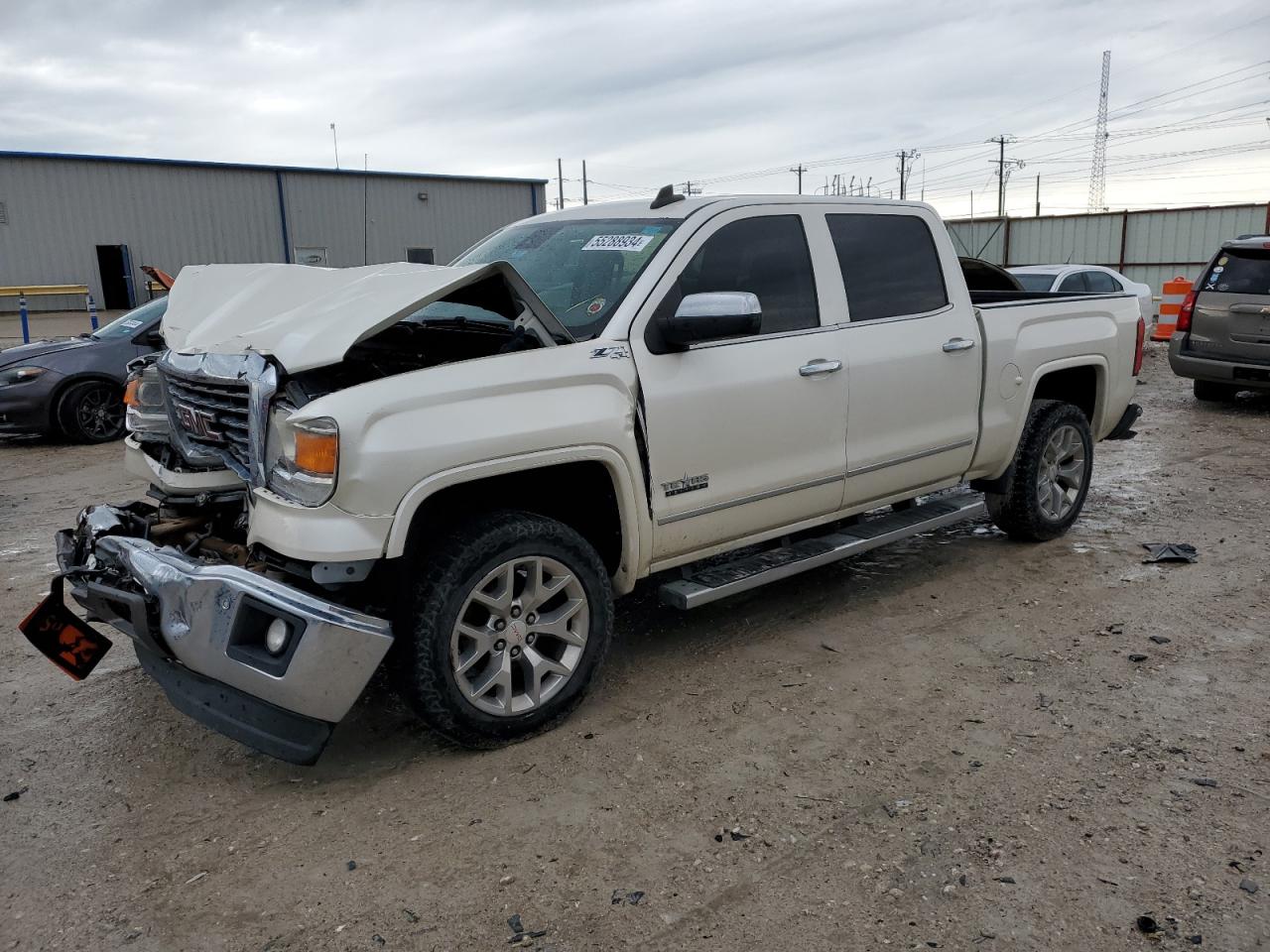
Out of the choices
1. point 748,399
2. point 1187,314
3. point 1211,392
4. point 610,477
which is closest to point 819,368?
point 748,399

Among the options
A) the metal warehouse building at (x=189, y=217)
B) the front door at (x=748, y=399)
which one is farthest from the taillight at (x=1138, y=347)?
the metal warehouse building at (x=189, y=217)

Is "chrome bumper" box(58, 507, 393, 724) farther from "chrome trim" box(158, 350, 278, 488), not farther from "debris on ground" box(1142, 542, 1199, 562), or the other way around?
"debris on ground" box(1142, 542, 1199, 562)

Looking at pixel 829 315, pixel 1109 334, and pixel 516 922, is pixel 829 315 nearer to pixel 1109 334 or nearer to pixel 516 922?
pixel 1109 334

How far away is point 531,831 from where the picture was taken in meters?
3.13

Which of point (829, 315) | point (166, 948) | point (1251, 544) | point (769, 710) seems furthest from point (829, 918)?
point (1251, 544)

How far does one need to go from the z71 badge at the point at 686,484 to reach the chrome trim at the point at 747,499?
90 mm

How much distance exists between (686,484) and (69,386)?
8.05 metres

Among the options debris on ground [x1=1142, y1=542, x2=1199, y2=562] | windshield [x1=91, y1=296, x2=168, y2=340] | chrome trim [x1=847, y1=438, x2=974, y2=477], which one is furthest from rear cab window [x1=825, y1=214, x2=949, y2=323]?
windshield [x1=91, y1=296, x2=168, y2=340]

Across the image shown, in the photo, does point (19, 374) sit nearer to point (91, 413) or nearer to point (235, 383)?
point (91, 413)

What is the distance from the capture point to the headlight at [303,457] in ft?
10.0

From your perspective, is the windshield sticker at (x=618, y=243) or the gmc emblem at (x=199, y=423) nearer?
the gmc emblem at (x=199, y=423)

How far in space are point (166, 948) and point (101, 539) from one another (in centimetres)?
154

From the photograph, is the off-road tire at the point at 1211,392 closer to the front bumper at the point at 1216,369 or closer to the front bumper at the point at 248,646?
the front bumper at the point at 1216,369

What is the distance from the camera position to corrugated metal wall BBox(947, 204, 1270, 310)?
25.2 m
